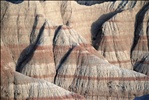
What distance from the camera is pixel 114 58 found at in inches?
2379

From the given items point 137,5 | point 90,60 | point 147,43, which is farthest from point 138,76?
point 137,5

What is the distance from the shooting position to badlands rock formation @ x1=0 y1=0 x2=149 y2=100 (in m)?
49.6

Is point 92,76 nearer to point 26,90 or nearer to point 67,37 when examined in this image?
point 67,37

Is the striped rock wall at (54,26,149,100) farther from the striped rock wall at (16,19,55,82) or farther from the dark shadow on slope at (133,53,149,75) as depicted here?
the dark shadow on slope at (133,53,149,75)

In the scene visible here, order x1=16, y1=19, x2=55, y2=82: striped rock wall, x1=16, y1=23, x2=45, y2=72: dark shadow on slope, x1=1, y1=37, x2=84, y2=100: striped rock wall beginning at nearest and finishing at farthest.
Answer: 1. x1=1, y1=37, x2=84, y2=100: striped rock wall
2. x1=16, y1=19, x2=55, y2=82: striped rock wall
3. x1=16, y1=23, x2=45, y2=72: dark shadow on slope

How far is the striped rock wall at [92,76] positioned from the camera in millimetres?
52656

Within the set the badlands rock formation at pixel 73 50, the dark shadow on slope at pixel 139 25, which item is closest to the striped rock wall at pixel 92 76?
the badlands rock formation at pixel 73 50

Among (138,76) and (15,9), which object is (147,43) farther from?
(15,9)

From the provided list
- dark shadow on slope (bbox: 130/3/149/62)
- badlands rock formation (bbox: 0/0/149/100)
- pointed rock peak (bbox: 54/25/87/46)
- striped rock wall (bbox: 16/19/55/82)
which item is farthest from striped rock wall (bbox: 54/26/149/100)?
dark shadow on slope (bbox: 130/3/149/62)

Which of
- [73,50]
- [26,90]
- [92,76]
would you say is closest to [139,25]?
[73,50]

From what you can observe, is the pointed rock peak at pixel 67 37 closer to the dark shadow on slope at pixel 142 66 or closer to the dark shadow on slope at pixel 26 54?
the dark shadow on slope at pixel 26 54

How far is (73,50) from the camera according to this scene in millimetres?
56156

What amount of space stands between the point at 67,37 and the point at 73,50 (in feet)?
7.51

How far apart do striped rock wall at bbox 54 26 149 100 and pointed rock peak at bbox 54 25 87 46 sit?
11cm
